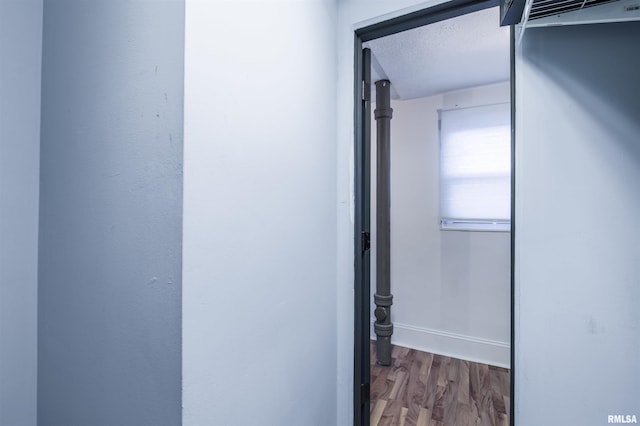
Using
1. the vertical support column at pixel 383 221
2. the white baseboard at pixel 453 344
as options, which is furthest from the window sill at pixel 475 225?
the white baseboard at pixel 453 344

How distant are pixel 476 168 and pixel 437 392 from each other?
6.15ft

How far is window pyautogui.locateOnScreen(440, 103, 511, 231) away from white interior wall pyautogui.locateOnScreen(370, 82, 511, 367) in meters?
0.07

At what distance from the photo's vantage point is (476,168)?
8.37ft

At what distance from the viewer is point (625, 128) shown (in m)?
0.97

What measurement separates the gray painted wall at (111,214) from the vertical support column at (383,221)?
1985 mm

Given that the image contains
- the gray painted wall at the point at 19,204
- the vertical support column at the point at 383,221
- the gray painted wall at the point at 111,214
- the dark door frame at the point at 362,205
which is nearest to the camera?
the gray painted wall at the point at 111,214

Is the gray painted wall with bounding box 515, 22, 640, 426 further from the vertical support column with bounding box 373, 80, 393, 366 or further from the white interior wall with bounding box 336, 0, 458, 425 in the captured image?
the vertical support column with bounding box 373, 80, 393, 366

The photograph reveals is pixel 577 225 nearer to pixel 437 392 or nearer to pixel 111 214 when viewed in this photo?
pixel 111 214

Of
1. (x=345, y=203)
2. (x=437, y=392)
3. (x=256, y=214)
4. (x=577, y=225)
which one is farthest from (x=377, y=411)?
(x=256, y=214)

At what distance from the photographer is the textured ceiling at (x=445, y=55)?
1.76 metres

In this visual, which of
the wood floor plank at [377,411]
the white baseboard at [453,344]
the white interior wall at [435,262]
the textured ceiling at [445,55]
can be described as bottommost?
the wood floor plank at [377,411]

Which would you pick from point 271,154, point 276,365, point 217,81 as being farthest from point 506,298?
point 217,81

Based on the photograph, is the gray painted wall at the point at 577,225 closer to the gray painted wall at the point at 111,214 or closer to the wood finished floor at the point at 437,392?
the wood finished floor at the point at 437,392

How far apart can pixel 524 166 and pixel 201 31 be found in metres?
1.16
